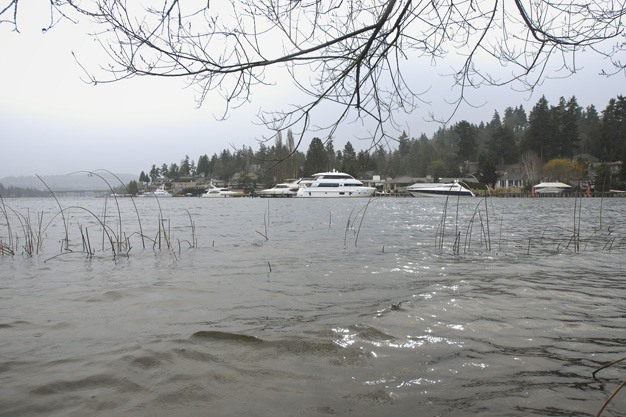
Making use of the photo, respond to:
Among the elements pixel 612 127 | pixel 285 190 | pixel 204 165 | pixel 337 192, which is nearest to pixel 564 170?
pixel 612 127

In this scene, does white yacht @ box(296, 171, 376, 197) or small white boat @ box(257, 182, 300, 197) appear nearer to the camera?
white yacht @ box(296, 171, 376, 197)

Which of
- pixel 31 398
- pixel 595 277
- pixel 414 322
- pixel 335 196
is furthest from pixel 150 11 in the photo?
pixel 335 196

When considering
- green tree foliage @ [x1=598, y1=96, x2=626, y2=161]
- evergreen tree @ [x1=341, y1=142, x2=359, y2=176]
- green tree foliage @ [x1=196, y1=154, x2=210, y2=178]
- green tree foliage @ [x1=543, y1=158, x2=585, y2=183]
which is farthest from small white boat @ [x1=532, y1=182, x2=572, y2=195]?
green tree foliage @ [x1=196, y1=154, x2=210, y2=178]

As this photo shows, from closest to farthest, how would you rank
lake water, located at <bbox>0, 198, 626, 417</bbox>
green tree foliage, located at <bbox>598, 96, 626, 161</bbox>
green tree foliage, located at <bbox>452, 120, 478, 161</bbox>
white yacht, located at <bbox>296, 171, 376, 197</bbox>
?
lake water, located at <bbox>0, 198, 626, 417</bbox>, green tree foliage, located at <bbox>598, 96, 626, 161</bbox>, white yacht, located at <bbox>296, 171, 376, 197</bbox>, green tree foliage, located at <bbox>452, 120, 478, 161</bbox>

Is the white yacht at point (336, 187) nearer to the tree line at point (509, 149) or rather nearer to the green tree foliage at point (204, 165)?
the tree line at point (509, 149)

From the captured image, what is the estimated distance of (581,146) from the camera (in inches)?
3290

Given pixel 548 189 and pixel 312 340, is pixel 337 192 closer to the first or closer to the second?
pixel 548 189

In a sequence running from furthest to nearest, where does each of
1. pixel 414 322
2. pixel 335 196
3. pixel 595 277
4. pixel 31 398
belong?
pixel 335 196 < pixel 595 277 < pixel 414 322 < pixel 31 398

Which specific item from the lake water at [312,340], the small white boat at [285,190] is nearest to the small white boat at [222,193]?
the small white boat at [285,190]

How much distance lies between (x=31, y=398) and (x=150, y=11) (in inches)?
86.8

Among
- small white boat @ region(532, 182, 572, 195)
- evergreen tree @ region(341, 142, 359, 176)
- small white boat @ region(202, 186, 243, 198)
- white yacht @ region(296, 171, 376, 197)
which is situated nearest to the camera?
small white boat @ region(532, 182, 572, 195)

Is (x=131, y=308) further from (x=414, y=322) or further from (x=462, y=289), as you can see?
(x=462, y=289)

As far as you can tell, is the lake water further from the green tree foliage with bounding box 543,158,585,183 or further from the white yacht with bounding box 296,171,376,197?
the green tree foliage with bounding box 543,158,585,183

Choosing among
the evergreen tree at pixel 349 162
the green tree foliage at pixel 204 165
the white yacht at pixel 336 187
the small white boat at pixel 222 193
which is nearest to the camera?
the white yacht at pixel 336 187
